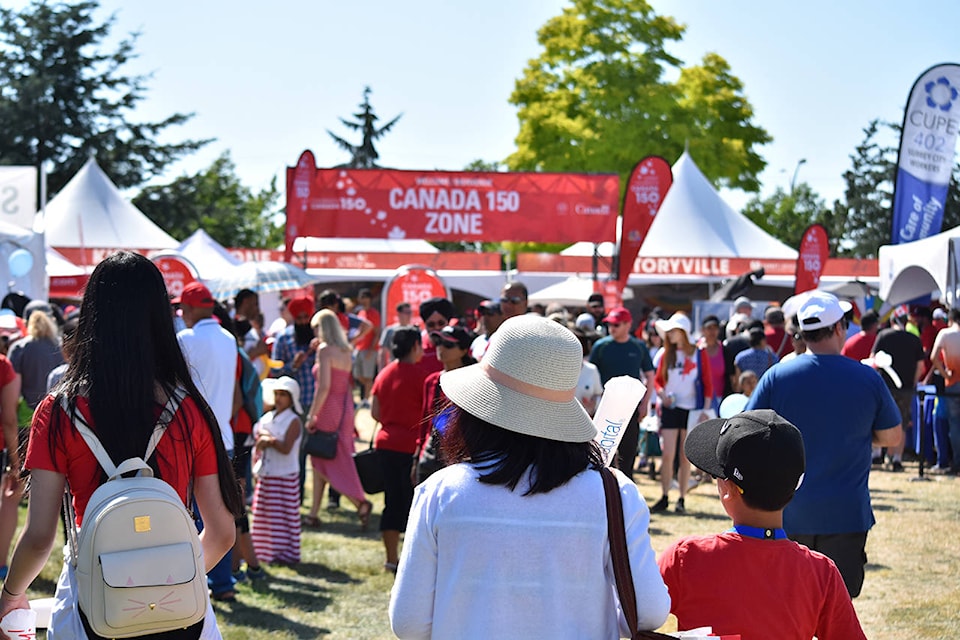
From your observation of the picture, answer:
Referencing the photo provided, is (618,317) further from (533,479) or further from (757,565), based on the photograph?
(533,479)

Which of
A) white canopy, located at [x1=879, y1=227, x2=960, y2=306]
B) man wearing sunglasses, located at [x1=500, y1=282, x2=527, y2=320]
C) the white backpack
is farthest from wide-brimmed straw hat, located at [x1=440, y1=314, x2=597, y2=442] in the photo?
white canopy, located at [x1=879, y1=227, x2=960, y2=306]

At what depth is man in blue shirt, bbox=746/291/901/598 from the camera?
14.9 ft

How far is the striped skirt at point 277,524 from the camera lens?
311 inches

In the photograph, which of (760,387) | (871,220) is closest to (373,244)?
(760,387)

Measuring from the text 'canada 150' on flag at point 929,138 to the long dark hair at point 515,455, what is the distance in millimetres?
13827

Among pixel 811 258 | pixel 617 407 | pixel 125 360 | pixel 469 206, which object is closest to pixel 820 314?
pixel 617 407

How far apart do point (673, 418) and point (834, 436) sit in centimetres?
582

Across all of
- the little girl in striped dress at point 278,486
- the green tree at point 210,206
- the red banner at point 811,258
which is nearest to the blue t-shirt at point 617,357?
the little girl in striped dress at point 278,486

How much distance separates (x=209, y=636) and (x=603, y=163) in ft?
119

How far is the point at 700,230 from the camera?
26.7m

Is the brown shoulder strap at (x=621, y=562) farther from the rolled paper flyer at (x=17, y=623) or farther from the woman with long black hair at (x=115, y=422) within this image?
the rolled paper flyer at (x=17, y=623)

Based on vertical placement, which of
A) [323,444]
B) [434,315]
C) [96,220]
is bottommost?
[323,444]

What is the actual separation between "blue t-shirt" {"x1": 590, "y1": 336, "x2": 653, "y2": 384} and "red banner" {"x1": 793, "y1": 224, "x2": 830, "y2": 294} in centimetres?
920

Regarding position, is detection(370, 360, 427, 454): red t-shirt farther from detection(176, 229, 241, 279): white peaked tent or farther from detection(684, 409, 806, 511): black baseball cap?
detection(176, 229, 241, 279): white peaked tent
